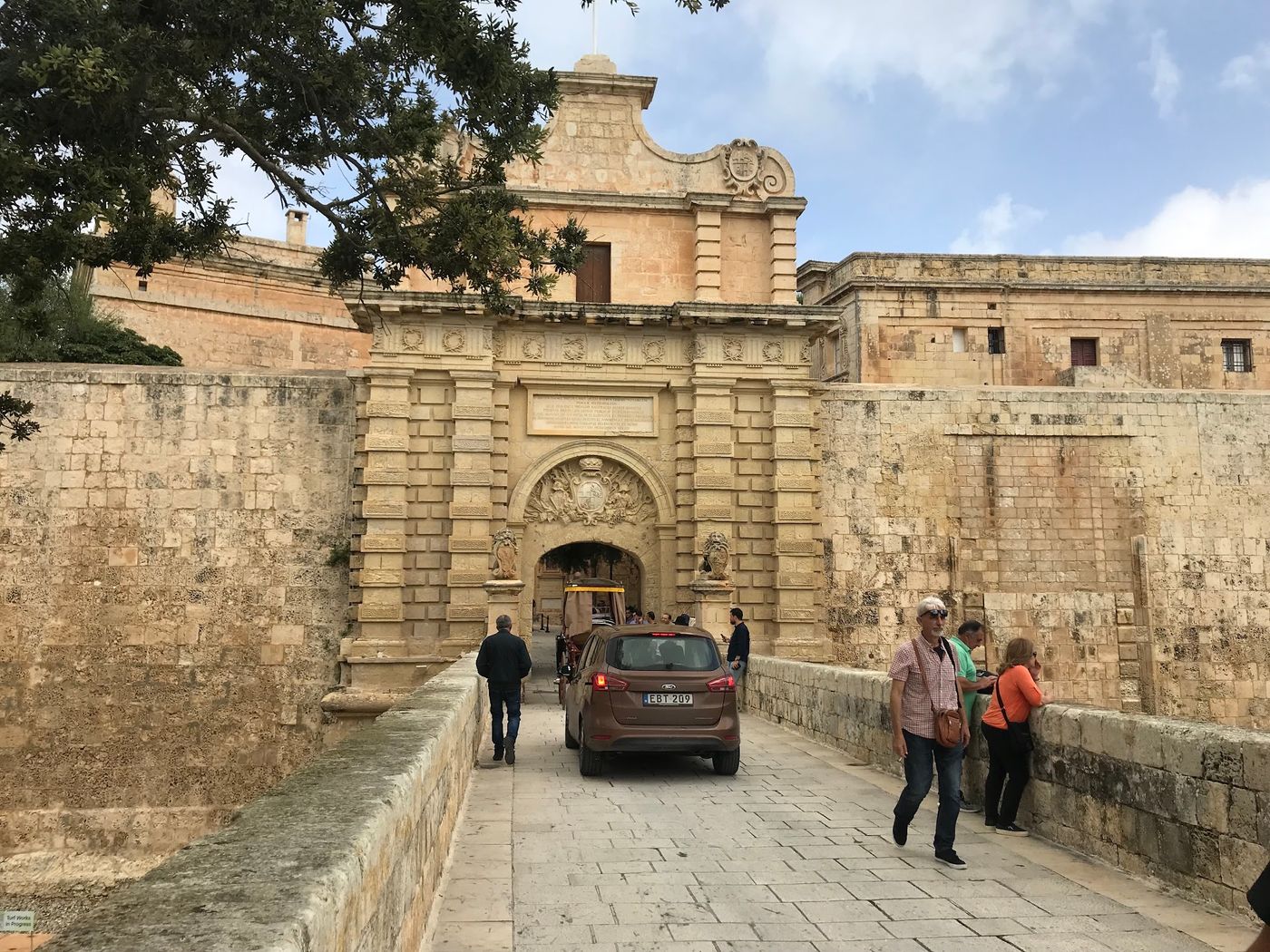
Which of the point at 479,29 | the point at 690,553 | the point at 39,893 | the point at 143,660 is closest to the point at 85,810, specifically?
the point at 39,893

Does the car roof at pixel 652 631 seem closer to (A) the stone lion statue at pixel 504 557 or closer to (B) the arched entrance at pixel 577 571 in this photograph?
(A) the stone lion statue at pixel 504 557

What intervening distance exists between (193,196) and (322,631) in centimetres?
938

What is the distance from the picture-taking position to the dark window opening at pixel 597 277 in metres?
17.2

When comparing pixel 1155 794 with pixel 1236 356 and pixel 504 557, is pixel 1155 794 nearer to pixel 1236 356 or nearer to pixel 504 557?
pixel 504 557

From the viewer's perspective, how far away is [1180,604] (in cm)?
1791

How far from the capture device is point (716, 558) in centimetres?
1586

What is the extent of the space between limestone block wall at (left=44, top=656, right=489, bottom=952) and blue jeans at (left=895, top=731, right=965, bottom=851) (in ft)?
9.57

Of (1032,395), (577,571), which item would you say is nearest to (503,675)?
(1032,395)

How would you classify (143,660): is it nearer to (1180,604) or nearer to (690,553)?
(690,553)

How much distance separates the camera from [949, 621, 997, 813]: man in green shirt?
6.86m

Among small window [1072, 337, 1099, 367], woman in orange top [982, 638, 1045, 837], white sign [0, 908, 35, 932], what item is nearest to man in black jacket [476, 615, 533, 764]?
white sign [0, 908, 35, 932]

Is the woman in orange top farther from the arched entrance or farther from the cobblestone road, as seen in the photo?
the arched entrance

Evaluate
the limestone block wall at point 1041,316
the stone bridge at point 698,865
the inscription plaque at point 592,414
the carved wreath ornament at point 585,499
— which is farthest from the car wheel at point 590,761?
the limestone block wall at point 1041,316

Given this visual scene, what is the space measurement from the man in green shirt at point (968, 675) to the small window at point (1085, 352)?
19.1 metres
